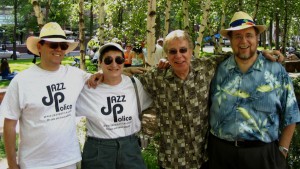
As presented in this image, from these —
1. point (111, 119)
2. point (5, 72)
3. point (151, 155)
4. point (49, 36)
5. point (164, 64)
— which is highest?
point (49, 36)

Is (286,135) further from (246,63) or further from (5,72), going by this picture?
(5,72)

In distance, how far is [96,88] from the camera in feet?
11.4

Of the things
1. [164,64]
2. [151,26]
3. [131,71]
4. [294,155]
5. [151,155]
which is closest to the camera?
[164,64]

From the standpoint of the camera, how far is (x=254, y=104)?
11.0 feet

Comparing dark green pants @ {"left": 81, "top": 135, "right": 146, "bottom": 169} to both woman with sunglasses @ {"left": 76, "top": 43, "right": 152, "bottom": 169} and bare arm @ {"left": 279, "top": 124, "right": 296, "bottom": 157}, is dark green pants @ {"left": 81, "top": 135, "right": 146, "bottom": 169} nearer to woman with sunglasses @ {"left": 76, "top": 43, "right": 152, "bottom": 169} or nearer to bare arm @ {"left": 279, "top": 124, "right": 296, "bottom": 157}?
woman with sunglasses @ {"left": 76, "top": 43, "right": 152, "bottom": 169}

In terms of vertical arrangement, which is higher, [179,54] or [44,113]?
[179,54]

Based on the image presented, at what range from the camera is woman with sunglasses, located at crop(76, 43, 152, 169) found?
11.0 feet

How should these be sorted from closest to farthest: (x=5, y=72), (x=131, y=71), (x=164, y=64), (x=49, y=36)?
(x=49, y=36), (x=164, y=64), (x=131, y=71), (x=5, y=72)

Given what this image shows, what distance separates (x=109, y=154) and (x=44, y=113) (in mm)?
671

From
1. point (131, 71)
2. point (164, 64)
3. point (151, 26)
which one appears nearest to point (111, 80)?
point (131, 71)

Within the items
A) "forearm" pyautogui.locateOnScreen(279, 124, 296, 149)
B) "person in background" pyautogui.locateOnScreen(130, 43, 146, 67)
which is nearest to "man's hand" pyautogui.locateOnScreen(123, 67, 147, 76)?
"forearm" pyautogui.locateOnScreen(279, 124, 296, 149)

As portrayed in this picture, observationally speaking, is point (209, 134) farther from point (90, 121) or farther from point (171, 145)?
point (90, 121)

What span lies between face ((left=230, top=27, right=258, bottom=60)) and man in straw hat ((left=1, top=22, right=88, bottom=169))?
154 centimetres

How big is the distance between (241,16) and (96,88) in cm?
156
